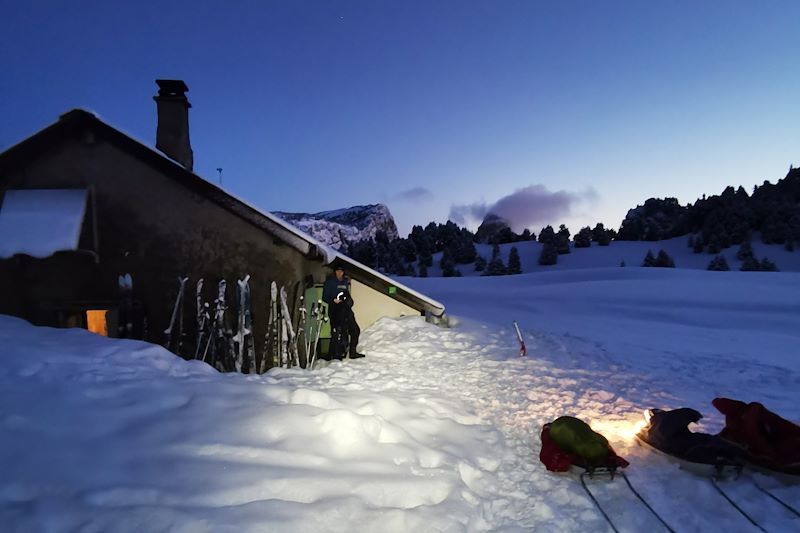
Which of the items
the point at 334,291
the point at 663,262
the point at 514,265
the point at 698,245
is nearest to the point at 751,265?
the point at 663,262

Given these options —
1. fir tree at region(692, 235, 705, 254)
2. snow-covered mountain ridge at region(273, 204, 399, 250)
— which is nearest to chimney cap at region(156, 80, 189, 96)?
fir tree at region(692, 235, 705, 254)

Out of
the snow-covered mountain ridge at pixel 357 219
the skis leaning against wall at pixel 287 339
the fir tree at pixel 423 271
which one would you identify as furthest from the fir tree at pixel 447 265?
the snow-covered mountain ridge at pixel 357 219

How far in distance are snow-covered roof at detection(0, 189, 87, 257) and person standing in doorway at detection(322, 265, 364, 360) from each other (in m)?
4.73

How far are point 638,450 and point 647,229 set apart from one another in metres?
51.4

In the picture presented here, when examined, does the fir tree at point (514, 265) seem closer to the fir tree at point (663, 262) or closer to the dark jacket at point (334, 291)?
the fir tree at point (663, 262)

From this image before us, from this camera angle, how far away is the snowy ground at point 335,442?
9.71 ft

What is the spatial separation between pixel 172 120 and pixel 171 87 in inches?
31.1

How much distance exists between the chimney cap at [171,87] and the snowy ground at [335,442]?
555 cm

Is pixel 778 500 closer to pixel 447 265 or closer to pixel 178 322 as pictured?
pixel 178 322

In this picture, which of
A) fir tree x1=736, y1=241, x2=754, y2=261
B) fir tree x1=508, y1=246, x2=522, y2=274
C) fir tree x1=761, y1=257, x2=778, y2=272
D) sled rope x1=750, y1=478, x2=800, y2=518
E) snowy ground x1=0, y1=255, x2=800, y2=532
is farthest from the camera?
fir tree x1=508, y1=246, x2=522, y2=274

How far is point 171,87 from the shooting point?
30.6ft

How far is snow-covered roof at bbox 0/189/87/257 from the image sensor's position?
22.7 ft

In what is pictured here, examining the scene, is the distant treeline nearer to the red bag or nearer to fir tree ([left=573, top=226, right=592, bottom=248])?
fir tree ([left=573, top=226, right=592, bottom=248])


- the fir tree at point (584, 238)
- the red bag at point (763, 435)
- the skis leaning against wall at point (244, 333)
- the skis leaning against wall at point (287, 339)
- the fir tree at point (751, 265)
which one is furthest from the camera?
the fir tree at point (584, 238)
